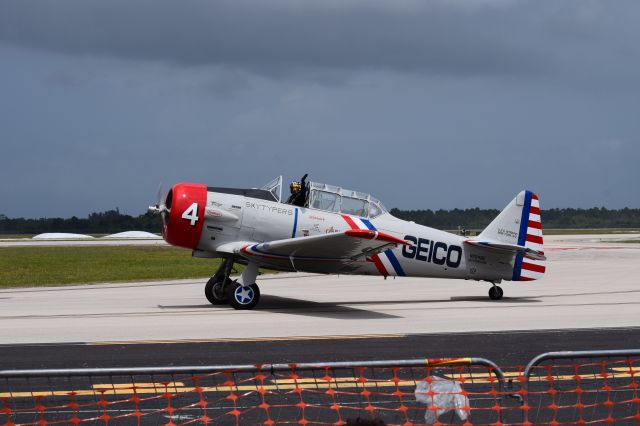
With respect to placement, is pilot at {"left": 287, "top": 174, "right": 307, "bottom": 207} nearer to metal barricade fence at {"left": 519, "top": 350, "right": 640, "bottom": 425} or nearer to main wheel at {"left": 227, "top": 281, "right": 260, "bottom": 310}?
main wheel at {"left": 227, "top": 281, "right": 260, "bottom": 310}

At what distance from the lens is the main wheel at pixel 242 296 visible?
1744 centimetres

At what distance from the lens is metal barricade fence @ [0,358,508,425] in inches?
284

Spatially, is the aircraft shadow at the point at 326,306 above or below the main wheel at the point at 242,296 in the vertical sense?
below

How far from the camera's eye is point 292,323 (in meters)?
15.4

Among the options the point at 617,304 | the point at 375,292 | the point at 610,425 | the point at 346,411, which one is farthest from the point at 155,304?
the point at 610,425

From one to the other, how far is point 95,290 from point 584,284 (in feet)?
43.2

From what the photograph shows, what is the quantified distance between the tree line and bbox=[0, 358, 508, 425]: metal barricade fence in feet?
228

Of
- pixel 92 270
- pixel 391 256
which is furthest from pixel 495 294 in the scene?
pixel 92 270

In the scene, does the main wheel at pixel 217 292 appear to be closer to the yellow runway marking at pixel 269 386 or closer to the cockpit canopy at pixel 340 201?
the cockpit canopy at pixel 340 201

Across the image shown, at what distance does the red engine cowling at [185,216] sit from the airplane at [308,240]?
19 millimetres

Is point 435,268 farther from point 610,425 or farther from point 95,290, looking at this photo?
point 610,425

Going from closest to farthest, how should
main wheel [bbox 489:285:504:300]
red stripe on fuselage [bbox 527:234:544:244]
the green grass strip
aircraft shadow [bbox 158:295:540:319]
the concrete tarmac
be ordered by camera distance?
the concrete tarmac < aircraft shadow [bbox 158:295:540:319] < main wheel [bbox 489:285:504:300] < red stripe on fuselage [bbox 527:234:544:244] < the green grass strip

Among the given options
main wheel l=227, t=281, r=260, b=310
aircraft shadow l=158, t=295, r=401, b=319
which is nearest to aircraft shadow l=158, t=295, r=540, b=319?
aircraft shadow l=158, t=295, r=401, b=319

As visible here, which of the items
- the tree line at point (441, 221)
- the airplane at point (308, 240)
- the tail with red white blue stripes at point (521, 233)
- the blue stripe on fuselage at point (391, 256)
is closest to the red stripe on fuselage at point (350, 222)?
the airplane at point (308, 240)
